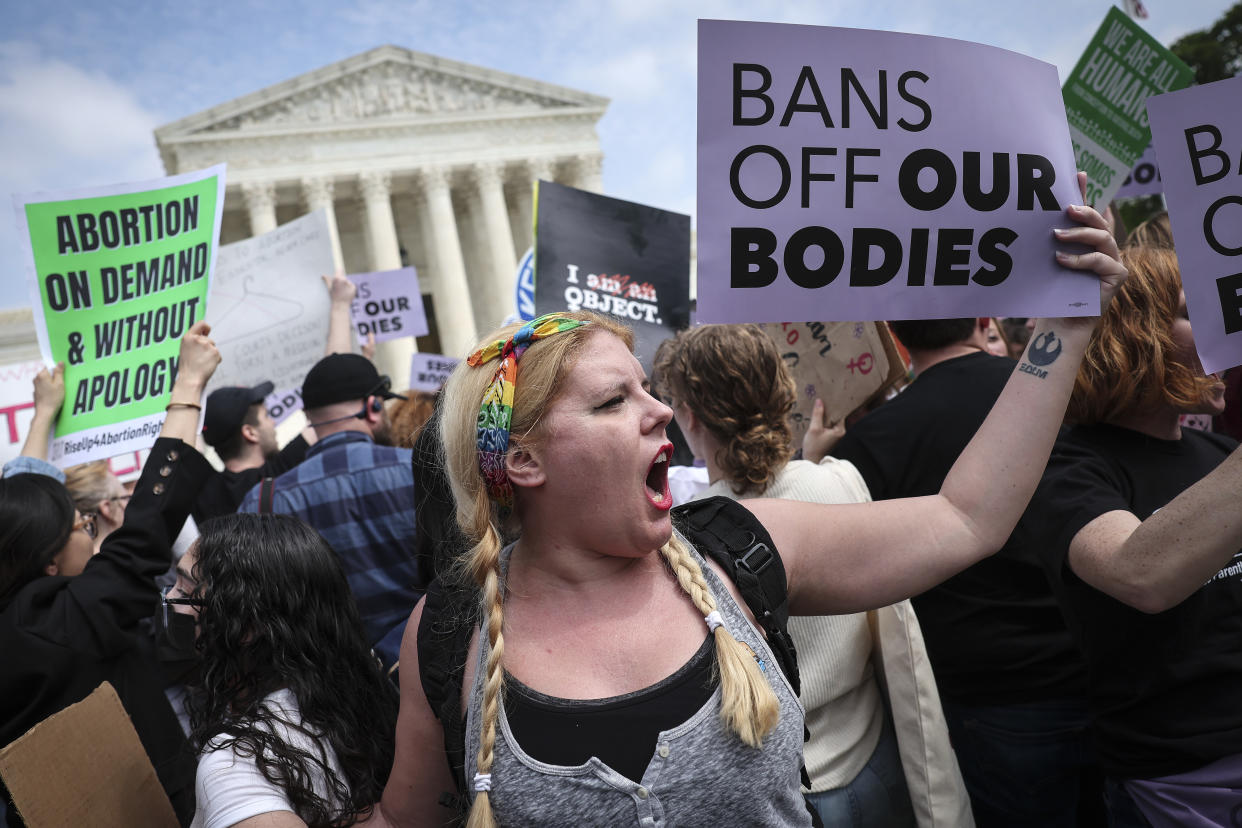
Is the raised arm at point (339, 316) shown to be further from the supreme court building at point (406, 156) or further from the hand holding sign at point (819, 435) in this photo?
the supreme court building at point (406, 156)

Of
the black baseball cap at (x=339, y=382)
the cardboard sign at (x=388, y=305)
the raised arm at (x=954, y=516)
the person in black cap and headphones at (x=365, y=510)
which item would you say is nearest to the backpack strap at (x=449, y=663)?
the raised arm at (x=954, y=516)

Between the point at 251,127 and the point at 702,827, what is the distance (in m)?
40.5

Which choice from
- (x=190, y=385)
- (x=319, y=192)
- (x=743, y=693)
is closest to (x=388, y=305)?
(x=190, y=385)

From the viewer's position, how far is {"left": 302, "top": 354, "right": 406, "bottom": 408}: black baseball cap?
13.0 feet

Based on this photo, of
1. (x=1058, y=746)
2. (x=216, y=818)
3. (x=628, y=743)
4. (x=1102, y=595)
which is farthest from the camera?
(x=1058, y=746)

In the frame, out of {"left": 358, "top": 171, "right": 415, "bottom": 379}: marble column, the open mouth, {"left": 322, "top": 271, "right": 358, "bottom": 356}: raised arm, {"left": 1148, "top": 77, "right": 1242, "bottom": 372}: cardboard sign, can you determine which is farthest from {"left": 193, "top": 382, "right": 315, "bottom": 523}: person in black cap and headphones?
{"left": 358, "top": 171, "right": 415, "bottom": 379}: marble column

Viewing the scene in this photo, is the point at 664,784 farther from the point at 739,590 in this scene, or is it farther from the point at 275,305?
the point at 275,305

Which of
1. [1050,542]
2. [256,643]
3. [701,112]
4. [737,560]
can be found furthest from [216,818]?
[1050,542]

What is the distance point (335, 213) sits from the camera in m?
41.0

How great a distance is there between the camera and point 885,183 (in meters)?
1.88

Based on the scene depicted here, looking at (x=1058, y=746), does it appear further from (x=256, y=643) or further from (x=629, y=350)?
(x=256, y=643)

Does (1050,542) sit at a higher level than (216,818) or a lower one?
higher

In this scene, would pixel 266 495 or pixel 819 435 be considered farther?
pixel 819 435

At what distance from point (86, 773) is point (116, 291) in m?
2.31
